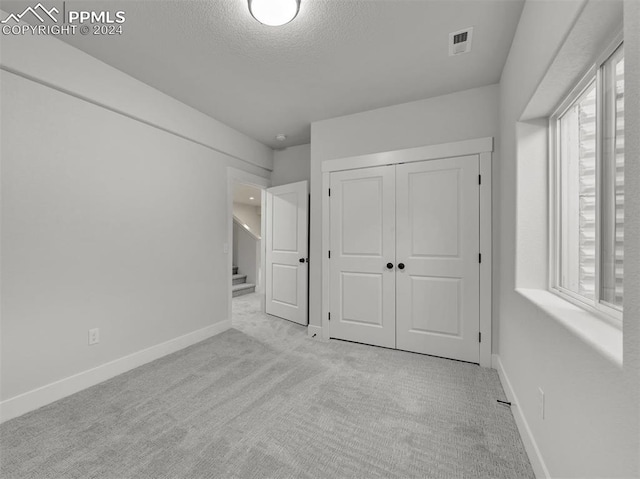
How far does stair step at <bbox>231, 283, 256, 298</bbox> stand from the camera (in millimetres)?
5777

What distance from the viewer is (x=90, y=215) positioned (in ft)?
7.35

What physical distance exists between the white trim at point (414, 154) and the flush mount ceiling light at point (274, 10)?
159 centimetres

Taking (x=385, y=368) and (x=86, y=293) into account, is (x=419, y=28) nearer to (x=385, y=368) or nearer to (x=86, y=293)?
(x=385, y=368)

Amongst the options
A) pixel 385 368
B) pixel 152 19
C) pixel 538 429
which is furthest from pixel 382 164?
pixel 538 429

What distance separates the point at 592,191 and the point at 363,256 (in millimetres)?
1977

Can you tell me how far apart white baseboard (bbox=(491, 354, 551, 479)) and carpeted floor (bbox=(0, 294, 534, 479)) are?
1.8 inches

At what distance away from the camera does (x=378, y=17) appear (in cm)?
182

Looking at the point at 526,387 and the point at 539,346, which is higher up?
the point at 539,346

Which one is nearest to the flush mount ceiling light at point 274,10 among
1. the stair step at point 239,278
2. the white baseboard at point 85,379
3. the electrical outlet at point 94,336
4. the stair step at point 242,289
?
the electrical outlet at point 94,336

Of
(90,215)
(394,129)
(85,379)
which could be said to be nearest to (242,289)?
(85,379)

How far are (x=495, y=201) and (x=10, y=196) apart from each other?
360 centimetres

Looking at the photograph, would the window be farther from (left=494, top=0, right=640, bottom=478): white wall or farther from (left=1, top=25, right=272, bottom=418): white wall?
(left=1, top=25, right=272, bottom=418): white wall

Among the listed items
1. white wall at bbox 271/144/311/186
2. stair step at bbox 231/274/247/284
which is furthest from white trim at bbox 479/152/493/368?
stair step at bbox 231/274/247/284

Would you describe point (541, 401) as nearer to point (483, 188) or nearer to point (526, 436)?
point (526, 436)
